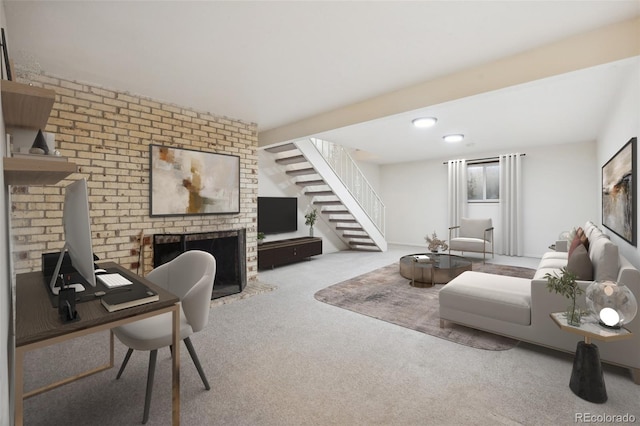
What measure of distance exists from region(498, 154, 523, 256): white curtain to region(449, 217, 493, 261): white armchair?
1.69 ft

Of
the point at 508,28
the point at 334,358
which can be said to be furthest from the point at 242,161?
the point at 508,28

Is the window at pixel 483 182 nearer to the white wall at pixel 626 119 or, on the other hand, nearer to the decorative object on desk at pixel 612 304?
the white wall at pixel 626 119

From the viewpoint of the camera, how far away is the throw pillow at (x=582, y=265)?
98.3 inches

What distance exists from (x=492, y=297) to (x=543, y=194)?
5.18m

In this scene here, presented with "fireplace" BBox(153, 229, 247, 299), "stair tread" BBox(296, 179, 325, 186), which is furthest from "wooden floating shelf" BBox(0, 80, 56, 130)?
"stair tread" BBox(296, 179, 325, 186)

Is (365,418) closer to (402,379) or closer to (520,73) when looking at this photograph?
(402,379)

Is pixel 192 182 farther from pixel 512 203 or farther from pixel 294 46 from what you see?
pixel 512 203

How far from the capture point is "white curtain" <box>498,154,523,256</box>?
6680 millimetres

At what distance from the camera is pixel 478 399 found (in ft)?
6.22

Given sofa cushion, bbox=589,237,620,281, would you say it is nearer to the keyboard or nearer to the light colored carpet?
the light colored carpet

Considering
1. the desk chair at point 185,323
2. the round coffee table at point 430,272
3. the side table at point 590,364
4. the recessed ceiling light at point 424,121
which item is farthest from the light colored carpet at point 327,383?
the recessed ceiling light at point 424,121

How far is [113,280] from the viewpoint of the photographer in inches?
69.3

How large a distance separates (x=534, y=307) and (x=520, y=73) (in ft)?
6.29

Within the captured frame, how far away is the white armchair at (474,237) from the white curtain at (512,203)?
0.52 m
